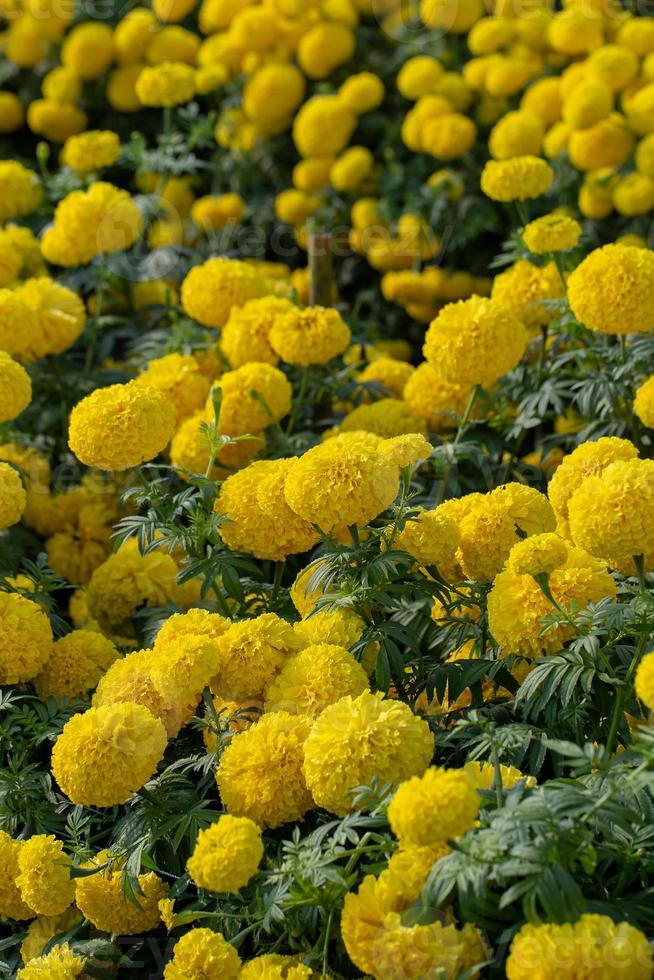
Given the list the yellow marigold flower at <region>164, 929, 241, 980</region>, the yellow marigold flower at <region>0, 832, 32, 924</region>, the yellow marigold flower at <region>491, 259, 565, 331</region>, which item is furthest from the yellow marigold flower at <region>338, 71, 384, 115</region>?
the yellow marigold flower at <region>164, 929, 241, 980</region>

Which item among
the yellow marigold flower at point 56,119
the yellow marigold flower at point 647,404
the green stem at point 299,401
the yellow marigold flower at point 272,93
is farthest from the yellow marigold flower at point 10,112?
the yellow marigold flower at point 647,404

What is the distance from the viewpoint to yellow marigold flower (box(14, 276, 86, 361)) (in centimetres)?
313

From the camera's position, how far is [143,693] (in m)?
2.00

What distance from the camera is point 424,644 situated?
7.64 ft

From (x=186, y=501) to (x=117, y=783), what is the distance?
2.11ft

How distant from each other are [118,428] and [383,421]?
80 centimetres

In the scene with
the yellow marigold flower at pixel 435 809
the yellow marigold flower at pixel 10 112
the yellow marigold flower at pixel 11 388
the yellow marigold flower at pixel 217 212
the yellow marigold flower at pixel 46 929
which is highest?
the yellow marigold flower at pixel 435 809

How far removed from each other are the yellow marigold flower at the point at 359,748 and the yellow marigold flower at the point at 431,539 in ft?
1.12

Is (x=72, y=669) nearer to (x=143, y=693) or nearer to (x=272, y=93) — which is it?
(x=143, y=693)

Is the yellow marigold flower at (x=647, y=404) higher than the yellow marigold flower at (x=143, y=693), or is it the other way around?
the yellow marigold flower at (x=647, y=404)

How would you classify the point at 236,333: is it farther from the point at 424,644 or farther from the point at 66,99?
the point at 66,99

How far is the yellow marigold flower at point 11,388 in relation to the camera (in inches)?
97.7

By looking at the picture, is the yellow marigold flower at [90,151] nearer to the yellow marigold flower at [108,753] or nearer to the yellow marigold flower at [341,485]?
the yellow marigold flower at [341,485]

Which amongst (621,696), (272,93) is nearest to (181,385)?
(621,696)
